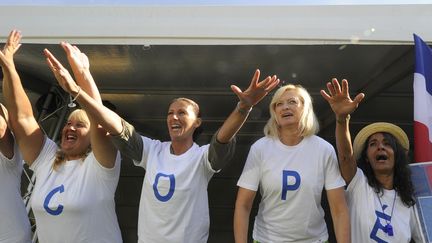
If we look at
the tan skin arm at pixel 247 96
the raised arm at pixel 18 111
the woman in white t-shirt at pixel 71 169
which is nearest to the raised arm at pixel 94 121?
the woman in white t-shirt at pixel 71 169

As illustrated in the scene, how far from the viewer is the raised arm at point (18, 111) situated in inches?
85.6

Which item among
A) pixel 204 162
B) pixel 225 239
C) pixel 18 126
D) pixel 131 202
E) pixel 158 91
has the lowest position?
pixel 225 239

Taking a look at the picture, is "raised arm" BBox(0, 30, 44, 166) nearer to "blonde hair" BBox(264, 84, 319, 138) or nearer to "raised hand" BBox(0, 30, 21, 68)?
"raised hand" BBox(0, 30, 21, 68)

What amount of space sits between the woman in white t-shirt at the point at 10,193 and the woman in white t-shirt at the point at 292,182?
117cm

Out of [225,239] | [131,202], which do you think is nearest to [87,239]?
[131,202]

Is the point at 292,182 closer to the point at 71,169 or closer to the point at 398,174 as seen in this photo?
the point at 398,174

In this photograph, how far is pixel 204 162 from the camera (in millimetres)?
2131

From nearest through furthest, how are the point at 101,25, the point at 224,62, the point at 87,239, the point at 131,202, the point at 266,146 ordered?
the point at 87,239
the point at 266,146
the point at 101,25
the point at 224,62
the point at 131,202

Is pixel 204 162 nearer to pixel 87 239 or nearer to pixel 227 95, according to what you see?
pixel 87 239

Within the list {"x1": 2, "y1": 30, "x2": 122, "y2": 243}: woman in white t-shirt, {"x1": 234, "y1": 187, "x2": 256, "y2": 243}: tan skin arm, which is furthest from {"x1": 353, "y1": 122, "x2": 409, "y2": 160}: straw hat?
{"x1": 2, "y1": 30, "x2": 122, "y2": 243}: woman in white t-shirt

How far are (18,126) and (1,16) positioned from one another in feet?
3.31

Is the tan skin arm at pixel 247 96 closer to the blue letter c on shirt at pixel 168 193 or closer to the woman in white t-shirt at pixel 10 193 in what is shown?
the blue letter c on shirt at pixel 168 193

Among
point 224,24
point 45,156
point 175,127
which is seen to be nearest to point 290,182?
point 175,127

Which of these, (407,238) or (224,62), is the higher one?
(224,62)
